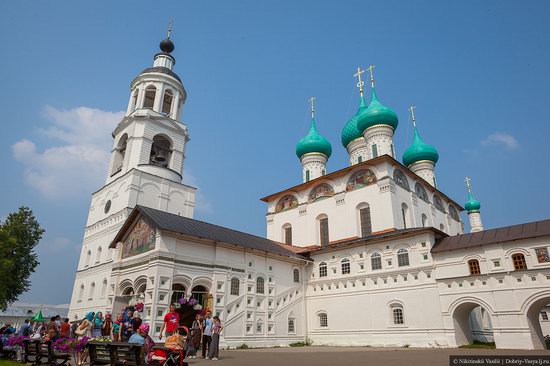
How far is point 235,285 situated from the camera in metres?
19.0

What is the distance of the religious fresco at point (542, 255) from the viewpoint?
15884 mm

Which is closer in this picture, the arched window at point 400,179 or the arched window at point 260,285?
the arched window at point 260,285

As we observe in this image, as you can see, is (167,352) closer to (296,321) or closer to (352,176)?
(296,321)

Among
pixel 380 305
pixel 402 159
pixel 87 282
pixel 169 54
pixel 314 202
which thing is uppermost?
pixel 169 54

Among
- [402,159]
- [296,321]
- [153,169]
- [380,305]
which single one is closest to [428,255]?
[380,305]

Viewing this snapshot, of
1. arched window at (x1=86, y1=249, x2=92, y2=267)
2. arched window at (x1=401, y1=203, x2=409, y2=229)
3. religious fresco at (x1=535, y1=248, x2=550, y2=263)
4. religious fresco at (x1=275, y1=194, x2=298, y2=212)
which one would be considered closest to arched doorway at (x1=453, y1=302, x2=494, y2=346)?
religious fresco at (x1=535, y1=248, x2=550, y2=263)

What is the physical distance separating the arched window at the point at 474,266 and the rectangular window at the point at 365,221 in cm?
752

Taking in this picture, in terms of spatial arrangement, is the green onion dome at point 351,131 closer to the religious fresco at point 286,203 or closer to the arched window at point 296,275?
the religious fresco at point 286,203

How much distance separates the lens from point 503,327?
16016 mm

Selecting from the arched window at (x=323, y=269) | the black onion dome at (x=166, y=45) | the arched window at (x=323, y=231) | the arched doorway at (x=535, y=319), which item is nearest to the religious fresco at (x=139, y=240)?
the arched window at (x=323, y=269)

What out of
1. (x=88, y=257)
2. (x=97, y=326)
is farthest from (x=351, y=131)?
(x=97, y=326)

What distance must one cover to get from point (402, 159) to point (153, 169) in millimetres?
22514

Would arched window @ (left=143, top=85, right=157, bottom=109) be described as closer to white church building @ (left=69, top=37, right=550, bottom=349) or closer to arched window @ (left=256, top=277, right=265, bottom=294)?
white church building @ (left=69, top=37, right=550, bottom=349)

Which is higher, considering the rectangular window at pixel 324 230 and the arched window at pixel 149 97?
the arched window at pixel 149 97
